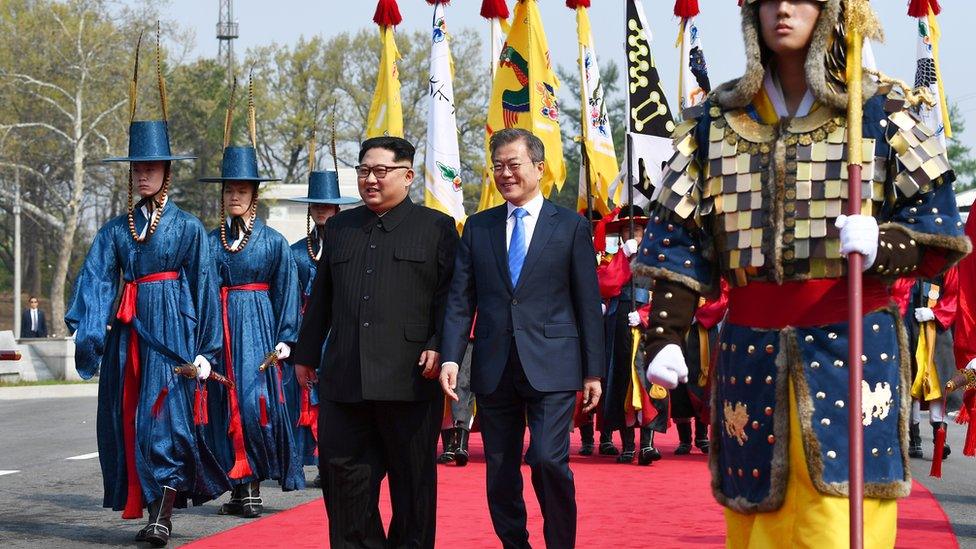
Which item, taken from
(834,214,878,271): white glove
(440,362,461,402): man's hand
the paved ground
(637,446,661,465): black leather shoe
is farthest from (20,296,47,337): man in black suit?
(834,214,878,271): white glove

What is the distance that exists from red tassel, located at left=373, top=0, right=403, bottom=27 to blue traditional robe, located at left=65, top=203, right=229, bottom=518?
7.27 m

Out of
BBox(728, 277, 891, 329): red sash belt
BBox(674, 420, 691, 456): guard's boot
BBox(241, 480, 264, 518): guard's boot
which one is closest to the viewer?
BBox(728, 277, 891, 329): red sash belt

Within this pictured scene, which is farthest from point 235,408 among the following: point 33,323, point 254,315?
point 33,323

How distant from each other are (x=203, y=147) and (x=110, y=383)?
44079mm

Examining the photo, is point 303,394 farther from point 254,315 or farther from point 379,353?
point 379,353

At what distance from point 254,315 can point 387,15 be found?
6.41 meters

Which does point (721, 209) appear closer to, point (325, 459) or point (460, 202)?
point (325, 459)

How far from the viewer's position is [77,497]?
1073cm

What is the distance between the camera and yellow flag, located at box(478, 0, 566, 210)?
14.2 metres

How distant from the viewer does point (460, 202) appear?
1462 cm

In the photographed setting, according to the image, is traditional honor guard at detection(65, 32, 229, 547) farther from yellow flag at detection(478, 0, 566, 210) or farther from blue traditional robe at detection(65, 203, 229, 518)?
yellow flag at detection(478, 0, 566, 210)

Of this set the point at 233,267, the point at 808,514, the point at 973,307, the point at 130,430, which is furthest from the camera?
the point at 233,267

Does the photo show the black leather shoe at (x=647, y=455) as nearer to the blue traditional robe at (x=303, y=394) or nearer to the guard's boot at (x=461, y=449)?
the guard's boot at (x=461, y=449)

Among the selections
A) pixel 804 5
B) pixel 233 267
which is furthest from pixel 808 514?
pixel 233 267
